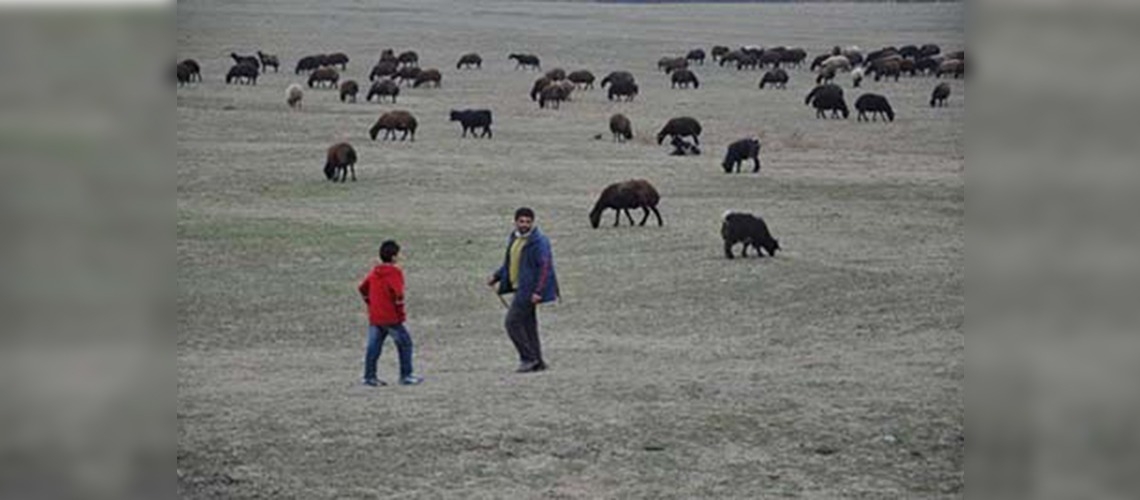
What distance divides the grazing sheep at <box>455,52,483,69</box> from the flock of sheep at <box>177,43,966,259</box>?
4 cm

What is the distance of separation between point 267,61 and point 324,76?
532 cm

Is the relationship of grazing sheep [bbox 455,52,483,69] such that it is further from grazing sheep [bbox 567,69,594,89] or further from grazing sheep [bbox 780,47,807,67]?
grazing sheep [bbox 780,47,807,67]

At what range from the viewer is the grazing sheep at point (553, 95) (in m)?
49.6

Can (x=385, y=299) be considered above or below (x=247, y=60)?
below

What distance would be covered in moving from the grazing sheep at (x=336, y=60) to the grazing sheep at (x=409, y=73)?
3459 millimetres

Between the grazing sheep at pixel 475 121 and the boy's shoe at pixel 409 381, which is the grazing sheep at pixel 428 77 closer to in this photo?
the grazing sheep at pixel 475 121

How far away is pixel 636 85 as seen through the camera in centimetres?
5512

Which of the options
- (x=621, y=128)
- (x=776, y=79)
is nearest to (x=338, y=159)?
(x=621, y=128)

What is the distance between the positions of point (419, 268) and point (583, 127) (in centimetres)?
2253

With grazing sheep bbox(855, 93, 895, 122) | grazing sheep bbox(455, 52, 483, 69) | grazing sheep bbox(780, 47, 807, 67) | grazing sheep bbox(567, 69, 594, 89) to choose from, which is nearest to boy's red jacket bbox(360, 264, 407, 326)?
grazing sheep bbox(855, 93, 895, 122)

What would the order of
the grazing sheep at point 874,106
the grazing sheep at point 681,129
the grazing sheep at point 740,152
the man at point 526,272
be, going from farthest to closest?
the grazing sheep at point 874,106
the grazing sheep at point 681,129
the grazing sheep at point 740,152
the man at point 526,272

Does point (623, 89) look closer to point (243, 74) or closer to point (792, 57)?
point (243, 74)

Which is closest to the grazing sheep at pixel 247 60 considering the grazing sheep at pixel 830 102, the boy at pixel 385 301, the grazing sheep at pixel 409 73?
the grazing sheep at pixel 409 73

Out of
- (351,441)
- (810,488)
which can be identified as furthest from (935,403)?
(351,441)
